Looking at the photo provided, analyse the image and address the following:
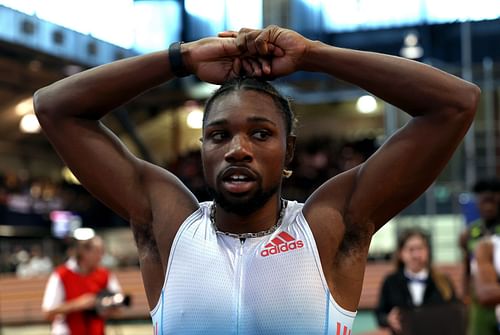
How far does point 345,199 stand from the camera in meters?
2.52

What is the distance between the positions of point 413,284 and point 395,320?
41 cm

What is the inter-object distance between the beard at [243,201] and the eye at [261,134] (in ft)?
0.44

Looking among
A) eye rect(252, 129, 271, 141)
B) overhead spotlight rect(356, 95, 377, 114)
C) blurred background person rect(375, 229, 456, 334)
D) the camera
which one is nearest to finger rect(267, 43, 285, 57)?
eye rect(252, 129, 271, 141)

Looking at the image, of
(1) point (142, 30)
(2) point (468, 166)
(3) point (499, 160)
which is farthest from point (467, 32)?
(1) point (142, 30)

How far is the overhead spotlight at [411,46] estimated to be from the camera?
67.0 ft

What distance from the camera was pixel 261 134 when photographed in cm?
245

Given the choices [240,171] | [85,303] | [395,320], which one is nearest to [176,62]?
[240,171]

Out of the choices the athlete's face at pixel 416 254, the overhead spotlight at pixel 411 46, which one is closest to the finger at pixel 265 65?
the athlete's face at pixel 416 254

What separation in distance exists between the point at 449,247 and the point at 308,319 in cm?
1577

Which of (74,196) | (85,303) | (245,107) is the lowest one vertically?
(85,303)

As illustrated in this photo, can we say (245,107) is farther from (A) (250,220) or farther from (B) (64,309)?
(B) (64,309)

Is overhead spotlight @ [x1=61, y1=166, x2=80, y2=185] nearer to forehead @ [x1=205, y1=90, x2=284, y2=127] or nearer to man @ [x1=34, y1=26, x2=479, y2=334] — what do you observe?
man @ [x1=34, y1=26, x2=479, y2=334]

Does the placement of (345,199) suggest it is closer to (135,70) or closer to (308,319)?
(308,319)

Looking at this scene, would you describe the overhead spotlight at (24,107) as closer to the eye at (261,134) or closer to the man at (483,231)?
the man at (483,231)
